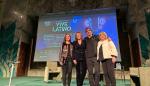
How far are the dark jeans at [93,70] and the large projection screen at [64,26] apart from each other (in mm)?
4448

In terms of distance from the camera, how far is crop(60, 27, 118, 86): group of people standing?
3.36 metres

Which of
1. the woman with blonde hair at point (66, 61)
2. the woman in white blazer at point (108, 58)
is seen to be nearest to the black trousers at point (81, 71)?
the woman with blonde hair at point (66, 61)

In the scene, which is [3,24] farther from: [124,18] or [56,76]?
[124,18]

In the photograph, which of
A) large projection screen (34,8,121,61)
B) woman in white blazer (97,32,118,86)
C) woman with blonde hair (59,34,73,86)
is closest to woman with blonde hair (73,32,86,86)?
woman with blonde hair (59,34,73,86)

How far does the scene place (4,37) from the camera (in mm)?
9484

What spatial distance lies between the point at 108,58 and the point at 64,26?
17.4ft

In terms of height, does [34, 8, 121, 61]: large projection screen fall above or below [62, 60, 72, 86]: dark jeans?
above

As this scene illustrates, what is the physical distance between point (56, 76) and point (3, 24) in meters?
5.10

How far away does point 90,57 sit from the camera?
3490 mm

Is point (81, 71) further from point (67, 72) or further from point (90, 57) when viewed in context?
point (90, 57)

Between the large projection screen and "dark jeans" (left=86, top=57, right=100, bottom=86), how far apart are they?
4448 millimetres

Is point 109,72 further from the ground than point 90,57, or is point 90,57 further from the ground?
point 90,57

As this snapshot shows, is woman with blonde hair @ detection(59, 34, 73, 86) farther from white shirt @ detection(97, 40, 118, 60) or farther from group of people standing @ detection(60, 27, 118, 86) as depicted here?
white shirt @ detection(97, 40, 118, 60)

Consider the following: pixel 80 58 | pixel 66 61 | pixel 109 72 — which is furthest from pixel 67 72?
pixel 109 72
